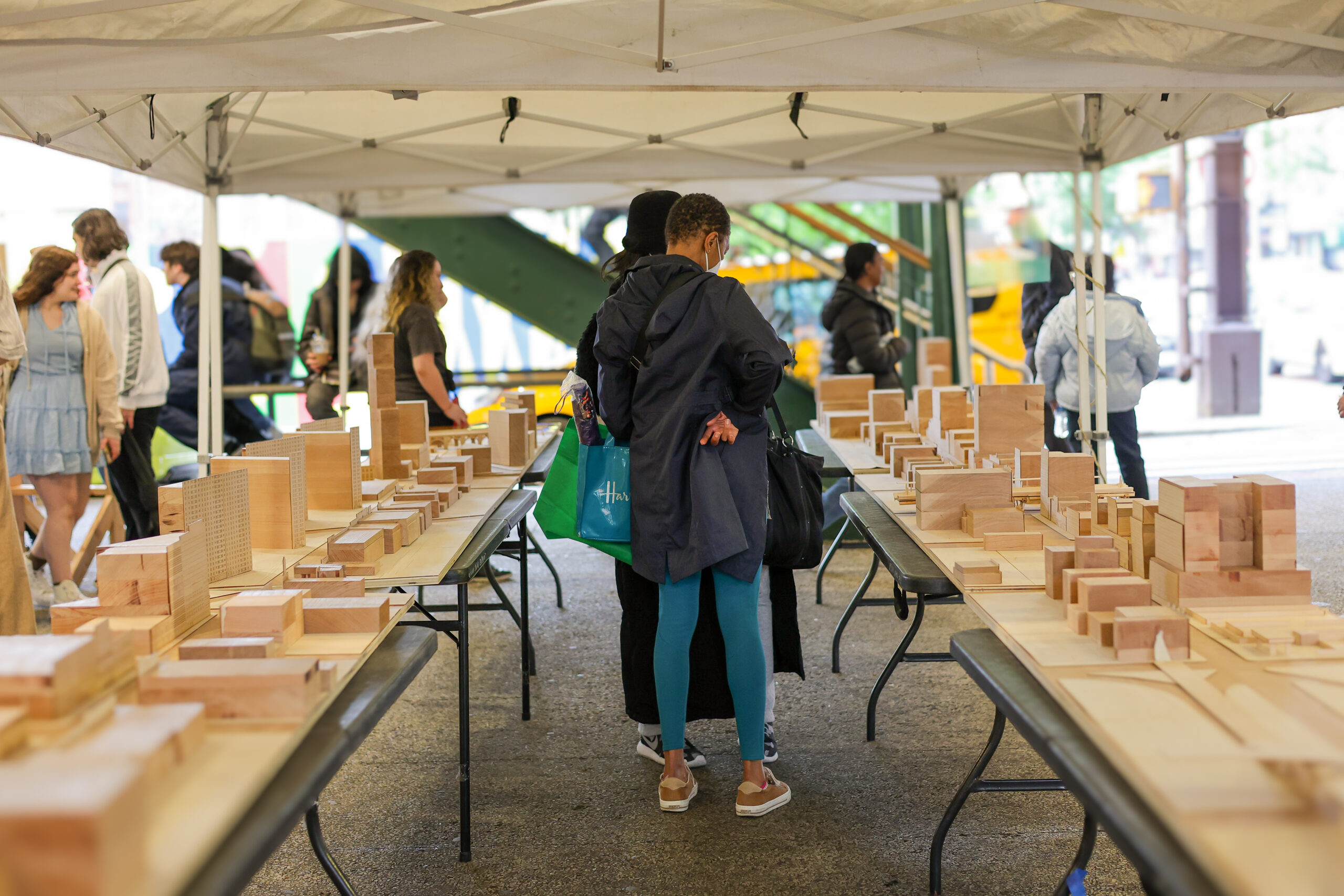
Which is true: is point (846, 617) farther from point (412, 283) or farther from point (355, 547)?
point (412, 283)

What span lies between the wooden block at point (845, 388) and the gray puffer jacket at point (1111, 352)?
0.97m

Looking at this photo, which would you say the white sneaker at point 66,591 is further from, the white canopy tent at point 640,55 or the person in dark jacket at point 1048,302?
the person in dark jacket at point 1048,302

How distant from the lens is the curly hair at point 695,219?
275 cm

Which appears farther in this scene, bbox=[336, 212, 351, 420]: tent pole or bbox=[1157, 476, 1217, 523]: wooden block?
bbox=[336, 212, 351, 420]: tent pole

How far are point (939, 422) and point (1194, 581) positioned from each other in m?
1.98

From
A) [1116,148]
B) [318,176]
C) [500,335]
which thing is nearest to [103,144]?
[318,176]

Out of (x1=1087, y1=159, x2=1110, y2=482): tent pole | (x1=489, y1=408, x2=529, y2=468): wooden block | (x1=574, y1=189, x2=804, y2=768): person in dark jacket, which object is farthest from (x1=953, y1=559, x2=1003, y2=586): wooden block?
(x1=1087, y1=159, x2=1110, y2=482): tent pole

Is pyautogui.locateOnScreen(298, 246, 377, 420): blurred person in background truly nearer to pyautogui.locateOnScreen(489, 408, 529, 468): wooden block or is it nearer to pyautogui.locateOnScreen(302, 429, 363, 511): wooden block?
pyautogui.locateOnScreen(489, 408, 529, 468): wooden block

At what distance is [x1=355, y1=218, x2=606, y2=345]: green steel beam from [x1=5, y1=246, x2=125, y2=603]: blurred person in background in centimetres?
418

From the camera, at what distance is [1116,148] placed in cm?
477

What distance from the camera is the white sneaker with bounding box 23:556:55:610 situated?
198 inches

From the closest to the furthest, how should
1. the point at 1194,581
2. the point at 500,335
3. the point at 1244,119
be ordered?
the point at 1194,581
the point at 1244,119
the point at 500,335

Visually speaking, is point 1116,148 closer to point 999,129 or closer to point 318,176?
point 999,129

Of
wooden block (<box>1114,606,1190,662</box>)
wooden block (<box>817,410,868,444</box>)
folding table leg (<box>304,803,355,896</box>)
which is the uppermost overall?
wooden block (<box>817,410,868,444</box>)
